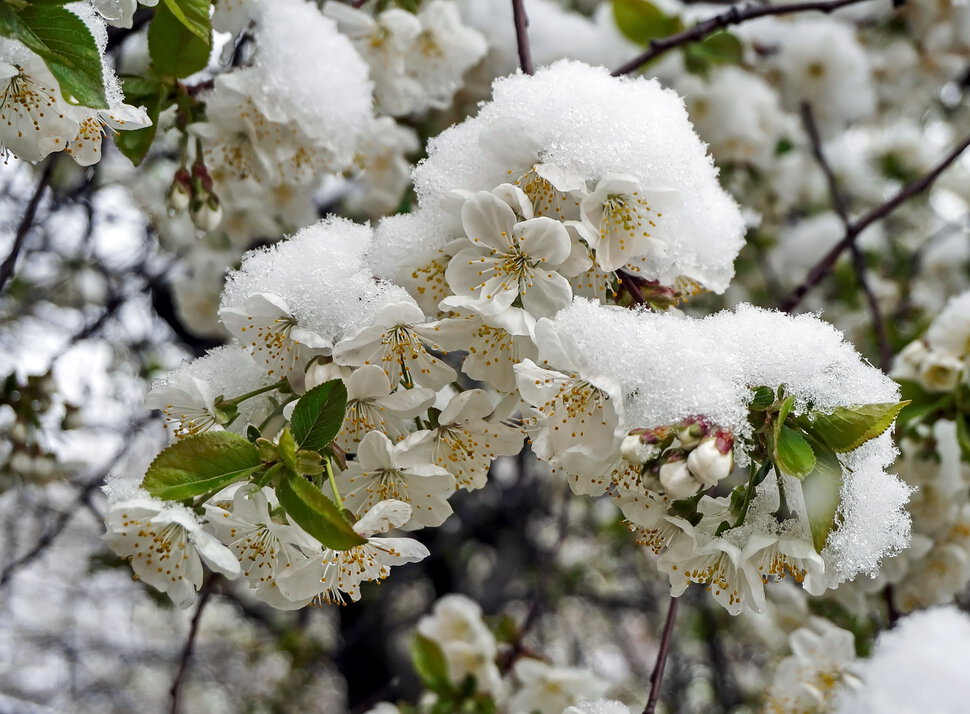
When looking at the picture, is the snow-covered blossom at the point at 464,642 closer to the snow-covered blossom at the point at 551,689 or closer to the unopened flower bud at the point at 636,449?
the snow-covered blossom at the point at 551,689

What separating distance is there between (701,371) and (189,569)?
65 centimetres

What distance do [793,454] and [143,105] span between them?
1.17 metres

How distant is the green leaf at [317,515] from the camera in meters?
0.89

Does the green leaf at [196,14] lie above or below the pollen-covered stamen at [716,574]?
above

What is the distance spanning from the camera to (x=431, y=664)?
2.30m

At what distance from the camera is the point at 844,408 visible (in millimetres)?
947

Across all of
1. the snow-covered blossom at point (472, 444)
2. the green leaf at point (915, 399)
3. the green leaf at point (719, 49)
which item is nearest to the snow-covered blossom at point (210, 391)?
the snow-covered blossom at point (472, 444)

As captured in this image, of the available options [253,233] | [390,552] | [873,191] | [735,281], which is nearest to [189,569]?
[390,552]

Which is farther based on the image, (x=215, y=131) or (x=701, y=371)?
(x=215, y=131)

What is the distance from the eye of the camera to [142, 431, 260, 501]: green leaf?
935 mm

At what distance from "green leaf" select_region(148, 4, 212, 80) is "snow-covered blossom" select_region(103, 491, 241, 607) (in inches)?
29.0

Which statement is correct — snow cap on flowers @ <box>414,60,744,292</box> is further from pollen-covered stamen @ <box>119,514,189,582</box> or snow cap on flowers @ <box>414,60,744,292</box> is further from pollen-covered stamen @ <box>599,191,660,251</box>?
pollen-covered stamen @ <box>119,514,189,582</box>

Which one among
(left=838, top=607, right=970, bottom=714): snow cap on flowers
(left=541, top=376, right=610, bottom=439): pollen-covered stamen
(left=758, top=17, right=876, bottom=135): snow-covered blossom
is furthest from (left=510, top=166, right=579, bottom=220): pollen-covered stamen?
(left=758, top=17, right=876, bottom=135): snow-covered blossom

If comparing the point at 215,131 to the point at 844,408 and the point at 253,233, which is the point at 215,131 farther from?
the point at 844,408
